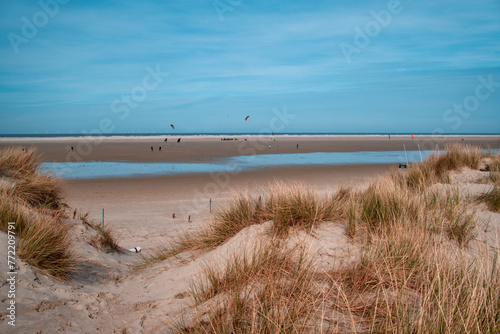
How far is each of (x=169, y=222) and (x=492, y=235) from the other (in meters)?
7.37

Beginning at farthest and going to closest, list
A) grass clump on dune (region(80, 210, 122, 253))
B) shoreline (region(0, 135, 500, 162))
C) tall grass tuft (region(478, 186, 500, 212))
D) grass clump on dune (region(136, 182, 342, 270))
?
shoreline (region(0, 135, 500, 162)), grass clump on dune (region(80, 210, 122, 253)), tall grass tuft (region(478, 186, 500, 212)), grass clump on dune (region(136, 182, 342, 270))

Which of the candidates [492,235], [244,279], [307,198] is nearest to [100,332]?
[244,279]

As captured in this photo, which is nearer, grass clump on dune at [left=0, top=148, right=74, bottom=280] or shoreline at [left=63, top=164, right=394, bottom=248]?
grass clump on dune at [left=0, top=148, right=74, bottom=280]

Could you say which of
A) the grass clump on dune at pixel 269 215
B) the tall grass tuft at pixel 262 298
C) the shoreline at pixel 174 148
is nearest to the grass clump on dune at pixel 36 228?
the grass clump on dune at pixel 269 215

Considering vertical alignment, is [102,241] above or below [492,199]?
below

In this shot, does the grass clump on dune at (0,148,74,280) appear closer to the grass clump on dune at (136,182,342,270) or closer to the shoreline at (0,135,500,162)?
the grass clump on dune at (136,182,342,270)

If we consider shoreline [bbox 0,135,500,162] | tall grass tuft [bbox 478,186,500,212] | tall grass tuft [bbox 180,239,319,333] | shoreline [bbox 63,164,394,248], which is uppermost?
shoreline [bbox 0,135,500,162]

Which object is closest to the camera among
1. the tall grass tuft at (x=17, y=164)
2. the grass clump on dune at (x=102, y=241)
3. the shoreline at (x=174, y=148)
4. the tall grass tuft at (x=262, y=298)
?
the tall grass tuft at (x=262, y=298)

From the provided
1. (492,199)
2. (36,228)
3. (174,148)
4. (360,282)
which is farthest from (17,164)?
(174,148)

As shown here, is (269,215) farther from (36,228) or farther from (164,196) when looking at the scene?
(164,196)

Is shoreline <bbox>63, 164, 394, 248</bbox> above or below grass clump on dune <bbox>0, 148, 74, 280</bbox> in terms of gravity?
below

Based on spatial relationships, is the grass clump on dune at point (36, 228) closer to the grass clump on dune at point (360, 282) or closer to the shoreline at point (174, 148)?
the grass clump on dune at point (360, 282)

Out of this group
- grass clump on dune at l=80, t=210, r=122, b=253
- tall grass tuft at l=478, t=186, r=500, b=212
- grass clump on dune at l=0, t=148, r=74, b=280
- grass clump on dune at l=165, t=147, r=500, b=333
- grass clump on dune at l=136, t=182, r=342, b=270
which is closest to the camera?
grass clump on dune at l=165, t=147, r=500, b=333

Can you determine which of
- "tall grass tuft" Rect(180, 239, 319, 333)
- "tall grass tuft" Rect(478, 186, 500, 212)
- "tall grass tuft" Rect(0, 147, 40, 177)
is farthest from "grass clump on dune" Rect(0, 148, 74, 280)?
"tall grass tuft" Rect(478, 186, 500, 212)
